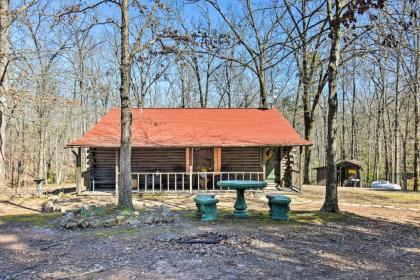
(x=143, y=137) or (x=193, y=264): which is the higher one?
(x=143, y=137)

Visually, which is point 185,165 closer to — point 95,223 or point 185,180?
point 185,180

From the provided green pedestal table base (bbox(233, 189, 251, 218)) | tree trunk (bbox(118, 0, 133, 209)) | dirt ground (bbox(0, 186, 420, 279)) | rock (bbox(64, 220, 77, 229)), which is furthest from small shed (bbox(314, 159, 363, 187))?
rock (bbox(64, 220, 77, 229))

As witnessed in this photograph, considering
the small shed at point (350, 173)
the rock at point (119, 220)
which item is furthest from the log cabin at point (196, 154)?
the small shed at point (350, 173)

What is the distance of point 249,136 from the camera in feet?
55.9

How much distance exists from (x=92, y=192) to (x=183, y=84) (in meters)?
19.8

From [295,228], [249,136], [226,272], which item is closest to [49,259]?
[226,272]

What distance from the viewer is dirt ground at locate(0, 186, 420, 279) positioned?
5246mm

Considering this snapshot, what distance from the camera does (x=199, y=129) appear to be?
706 inches

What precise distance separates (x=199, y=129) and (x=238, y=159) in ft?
7.93

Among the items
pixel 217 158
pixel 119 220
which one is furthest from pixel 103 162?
pixel 119 220

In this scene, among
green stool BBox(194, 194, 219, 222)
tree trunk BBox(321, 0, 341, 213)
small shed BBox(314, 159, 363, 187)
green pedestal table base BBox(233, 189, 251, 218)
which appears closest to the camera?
green stool BBox(194, 194, 219, 222)

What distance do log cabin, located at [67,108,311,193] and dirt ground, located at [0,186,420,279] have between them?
238 inches

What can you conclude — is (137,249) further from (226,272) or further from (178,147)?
(178,147)

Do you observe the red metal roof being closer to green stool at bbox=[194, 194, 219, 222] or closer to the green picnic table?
the green picnic table
